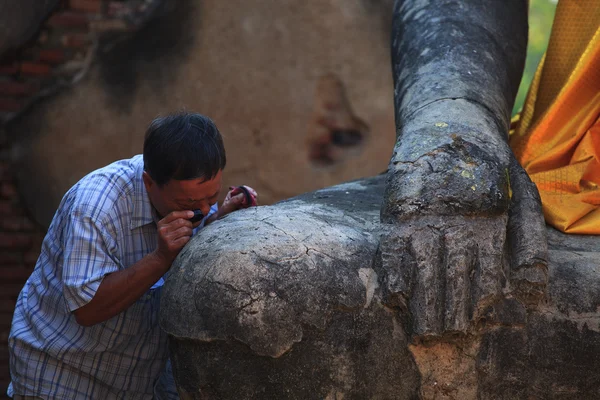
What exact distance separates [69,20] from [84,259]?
2475mm

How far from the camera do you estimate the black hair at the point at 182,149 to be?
1.79 meters

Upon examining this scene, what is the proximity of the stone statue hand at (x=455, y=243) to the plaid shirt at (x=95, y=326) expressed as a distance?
531 mm

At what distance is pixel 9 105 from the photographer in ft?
A: 13.1

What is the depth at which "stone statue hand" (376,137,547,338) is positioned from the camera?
163 cm

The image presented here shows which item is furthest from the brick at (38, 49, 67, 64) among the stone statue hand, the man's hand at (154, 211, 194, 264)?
the stone statue hand

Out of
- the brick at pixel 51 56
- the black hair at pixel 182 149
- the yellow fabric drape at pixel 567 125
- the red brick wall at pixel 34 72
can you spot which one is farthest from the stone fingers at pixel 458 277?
the brick at pixel 51 56

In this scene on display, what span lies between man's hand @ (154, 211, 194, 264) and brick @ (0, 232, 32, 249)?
248 centimetres

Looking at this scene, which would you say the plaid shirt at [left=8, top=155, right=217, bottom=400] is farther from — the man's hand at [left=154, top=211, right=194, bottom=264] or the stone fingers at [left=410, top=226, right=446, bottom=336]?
the stone fingers at [left=410, top=226, right=446, bottom=336]

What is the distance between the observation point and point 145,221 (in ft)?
6.30

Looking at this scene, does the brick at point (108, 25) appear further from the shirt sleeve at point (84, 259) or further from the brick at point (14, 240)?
the shirt sleeve at point (84, 259)

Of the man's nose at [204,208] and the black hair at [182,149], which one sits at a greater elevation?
the black hair at [182,149]

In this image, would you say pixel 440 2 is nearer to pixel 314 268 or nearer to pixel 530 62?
pixel 314 268

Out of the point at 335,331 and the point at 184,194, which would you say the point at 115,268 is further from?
the point at 335,331

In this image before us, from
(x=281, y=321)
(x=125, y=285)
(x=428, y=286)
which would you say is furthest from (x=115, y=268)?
(x=428, y=286)
